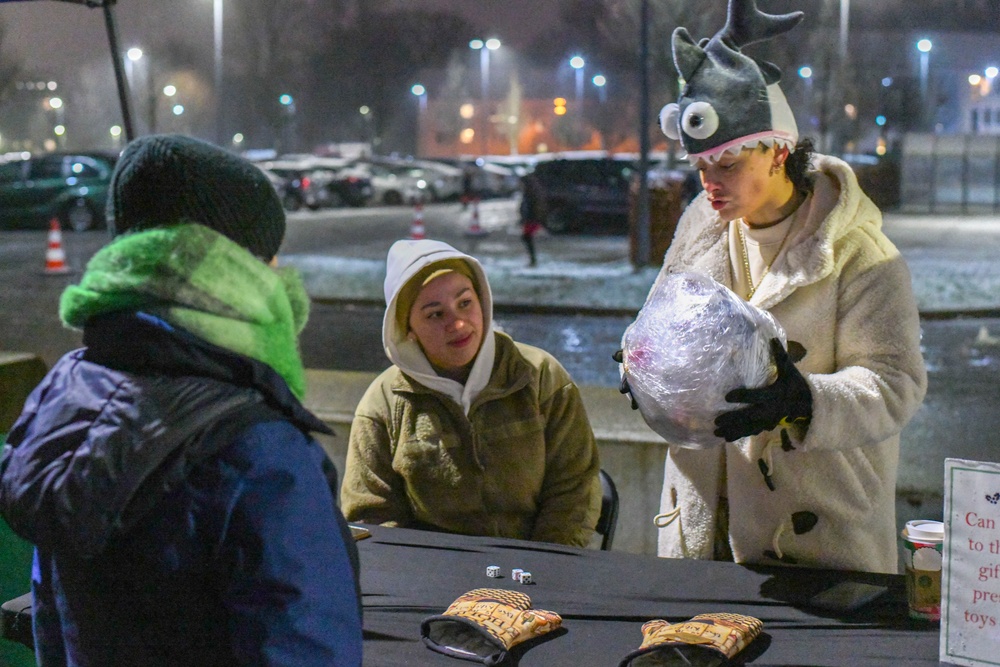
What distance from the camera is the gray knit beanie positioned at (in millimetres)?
1563

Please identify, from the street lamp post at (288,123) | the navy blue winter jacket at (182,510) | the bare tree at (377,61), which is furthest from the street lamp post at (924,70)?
the navy blue winter jacket at (182,510)

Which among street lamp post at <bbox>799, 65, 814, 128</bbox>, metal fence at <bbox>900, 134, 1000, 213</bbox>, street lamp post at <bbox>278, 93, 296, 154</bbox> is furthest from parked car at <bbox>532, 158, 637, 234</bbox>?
street lamp post at <bbox>278, 93, 296, 154</bbox>

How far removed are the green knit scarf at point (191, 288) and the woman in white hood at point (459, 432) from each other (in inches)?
62.1

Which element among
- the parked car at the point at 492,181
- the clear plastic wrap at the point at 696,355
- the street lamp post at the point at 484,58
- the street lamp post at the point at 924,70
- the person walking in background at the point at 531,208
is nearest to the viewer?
the clear plastic wrap at the point at 696,355

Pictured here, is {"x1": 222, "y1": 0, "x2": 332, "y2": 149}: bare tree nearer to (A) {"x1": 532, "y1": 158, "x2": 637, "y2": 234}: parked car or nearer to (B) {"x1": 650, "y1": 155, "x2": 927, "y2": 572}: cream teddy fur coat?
(A) {"x1": 532, "y1": 158, "x2": 637, "y2": 234}: parked car

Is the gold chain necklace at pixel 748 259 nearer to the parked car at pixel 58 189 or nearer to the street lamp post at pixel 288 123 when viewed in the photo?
the parked car at pixel 58 189

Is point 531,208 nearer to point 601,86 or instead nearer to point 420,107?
point 601,86

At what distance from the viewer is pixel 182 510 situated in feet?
4.88

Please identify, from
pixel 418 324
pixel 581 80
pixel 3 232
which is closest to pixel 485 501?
pixel 418 324

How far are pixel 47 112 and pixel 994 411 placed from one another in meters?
63.9

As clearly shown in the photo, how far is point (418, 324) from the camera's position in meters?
3.24

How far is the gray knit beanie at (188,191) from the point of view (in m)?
1.56

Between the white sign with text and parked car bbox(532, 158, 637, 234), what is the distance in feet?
65.3

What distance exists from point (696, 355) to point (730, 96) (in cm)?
71
